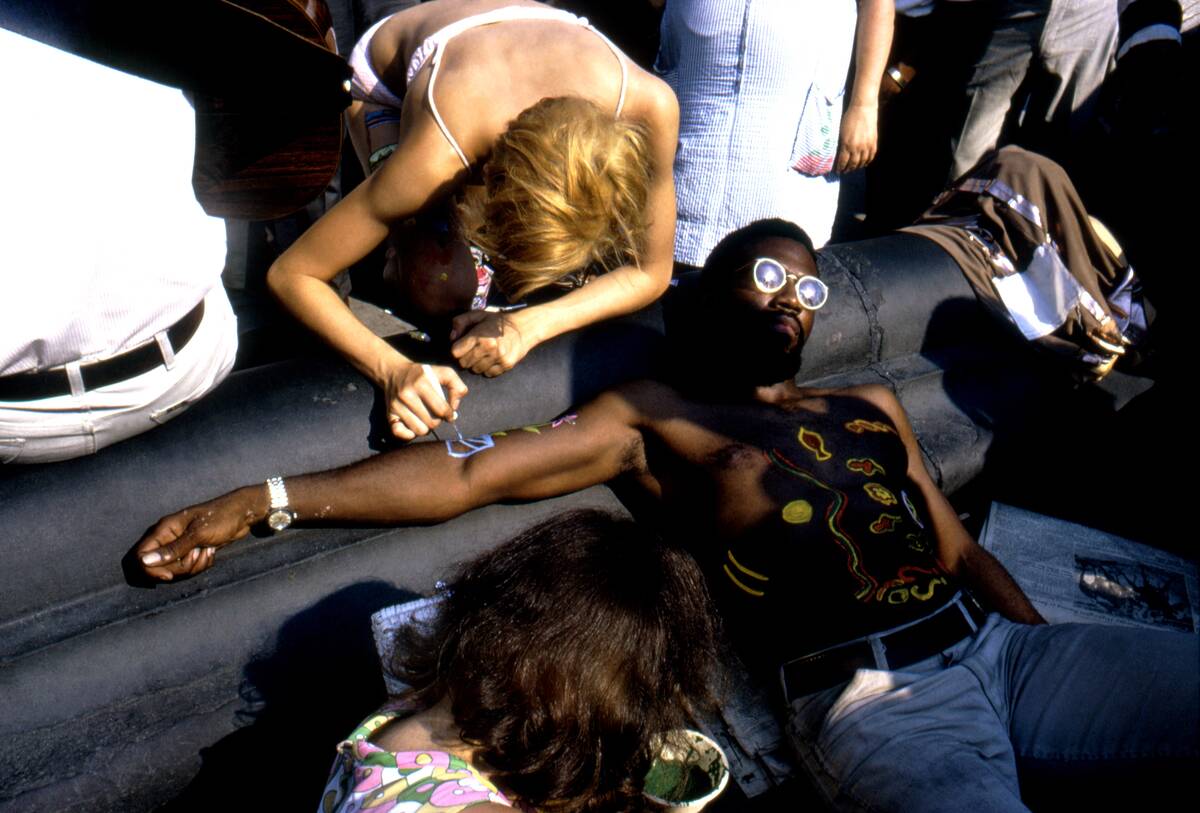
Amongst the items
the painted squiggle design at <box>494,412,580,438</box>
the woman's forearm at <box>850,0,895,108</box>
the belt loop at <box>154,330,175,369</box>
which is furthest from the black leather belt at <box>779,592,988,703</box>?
the woman's forearm at <box>850,0,895,108</box>

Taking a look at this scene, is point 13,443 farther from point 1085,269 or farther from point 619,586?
point 1085,269

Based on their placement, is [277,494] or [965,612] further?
[965,612]

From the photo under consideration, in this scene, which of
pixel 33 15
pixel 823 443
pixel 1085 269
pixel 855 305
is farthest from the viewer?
pixel 1085 269

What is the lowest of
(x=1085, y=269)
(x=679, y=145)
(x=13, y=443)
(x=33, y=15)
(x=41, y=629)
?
(x=41, y=629)

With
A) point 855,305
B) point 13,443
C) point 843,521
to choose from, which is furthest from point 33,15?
point 855,305

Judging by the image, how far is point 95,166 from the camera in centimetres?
155

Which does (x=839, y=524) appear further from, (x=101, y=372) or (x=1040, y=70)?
(x=1040, y=70)

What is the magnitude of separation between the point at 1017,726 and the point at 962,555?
0.62m

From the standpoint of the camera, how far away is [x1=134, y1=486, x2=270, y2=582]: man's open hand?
6.51 feet

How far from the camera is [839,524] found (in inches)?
92.4

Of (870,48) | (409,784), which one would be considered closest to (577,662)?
(409,784)

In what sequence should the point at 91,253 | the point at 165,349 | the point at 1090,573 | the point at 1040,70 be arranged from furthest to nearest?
the point at 1040,70 < the point at 1090,573 < the point at 165,349 < the point at 91,253

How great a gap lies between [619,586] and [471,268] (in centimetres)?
147

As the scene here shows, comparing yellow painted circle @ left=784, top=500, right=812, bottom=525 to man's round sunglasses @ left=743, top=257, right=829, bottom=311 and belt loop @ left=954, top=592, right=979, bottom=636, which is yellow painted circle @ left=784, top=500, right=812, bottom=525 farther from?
man's round sunglasses @ left=743, top=257, right=829, bottom=311
